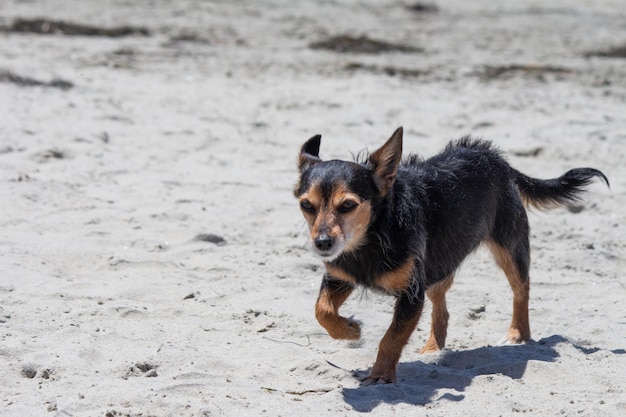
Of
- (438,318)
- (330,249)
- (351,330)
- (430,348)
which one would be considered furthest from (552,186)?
(330,249)

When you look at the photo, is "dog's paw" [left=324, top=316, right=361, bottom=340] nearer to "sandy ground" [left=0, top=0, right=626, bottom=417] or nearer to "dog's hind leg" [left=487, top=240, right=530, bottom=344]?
"sandy ground" [left=0, top=0, right=626, bottom=417]

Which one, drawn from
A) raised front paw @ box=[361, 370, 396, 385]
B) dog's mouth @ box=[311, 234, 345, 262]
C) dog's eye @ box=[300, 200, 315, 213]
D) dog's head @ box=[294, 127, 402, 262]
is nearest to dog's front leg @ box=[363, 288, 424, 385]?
raised front paw @ box=[361, 370, 396, 385]

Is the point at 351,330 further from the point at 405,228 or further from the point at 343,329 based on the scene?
the point at 405,228

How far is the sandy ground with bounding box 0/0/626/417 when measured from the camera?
15.7ft

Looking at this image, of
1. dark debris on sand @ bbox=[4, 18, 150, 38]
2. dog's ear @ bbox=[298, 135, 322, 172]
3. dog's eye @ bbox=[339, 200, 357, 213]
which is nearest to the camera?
dog's eye @ bbox=[339, 200, 357, 213]

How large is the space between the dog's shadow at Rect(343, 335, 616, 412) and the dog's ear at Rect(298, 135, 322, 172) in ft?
3.72

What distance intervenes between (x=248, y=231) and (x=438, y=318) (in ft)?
6.66

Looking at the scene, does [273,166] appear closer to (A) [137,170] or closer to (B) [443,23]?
(A) [137,170]

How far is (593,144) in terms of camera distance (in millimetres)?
9508

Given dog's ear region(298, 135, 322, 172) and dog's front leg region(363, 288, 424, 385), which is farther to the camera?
dog's ear region(298, 135, 322, 172)

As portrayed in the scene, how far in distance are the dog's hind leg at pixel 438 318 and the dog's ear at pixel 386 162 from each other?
83 centimetres

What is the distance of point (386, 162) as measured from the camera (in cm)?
504

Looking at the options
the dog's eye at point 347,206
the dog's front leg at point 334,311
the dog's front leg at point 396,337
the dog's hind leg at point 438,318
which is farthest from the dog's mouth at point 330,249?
the dog's hind leg at point 438,318

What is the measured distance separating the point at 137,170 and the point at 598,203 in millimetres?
3858
